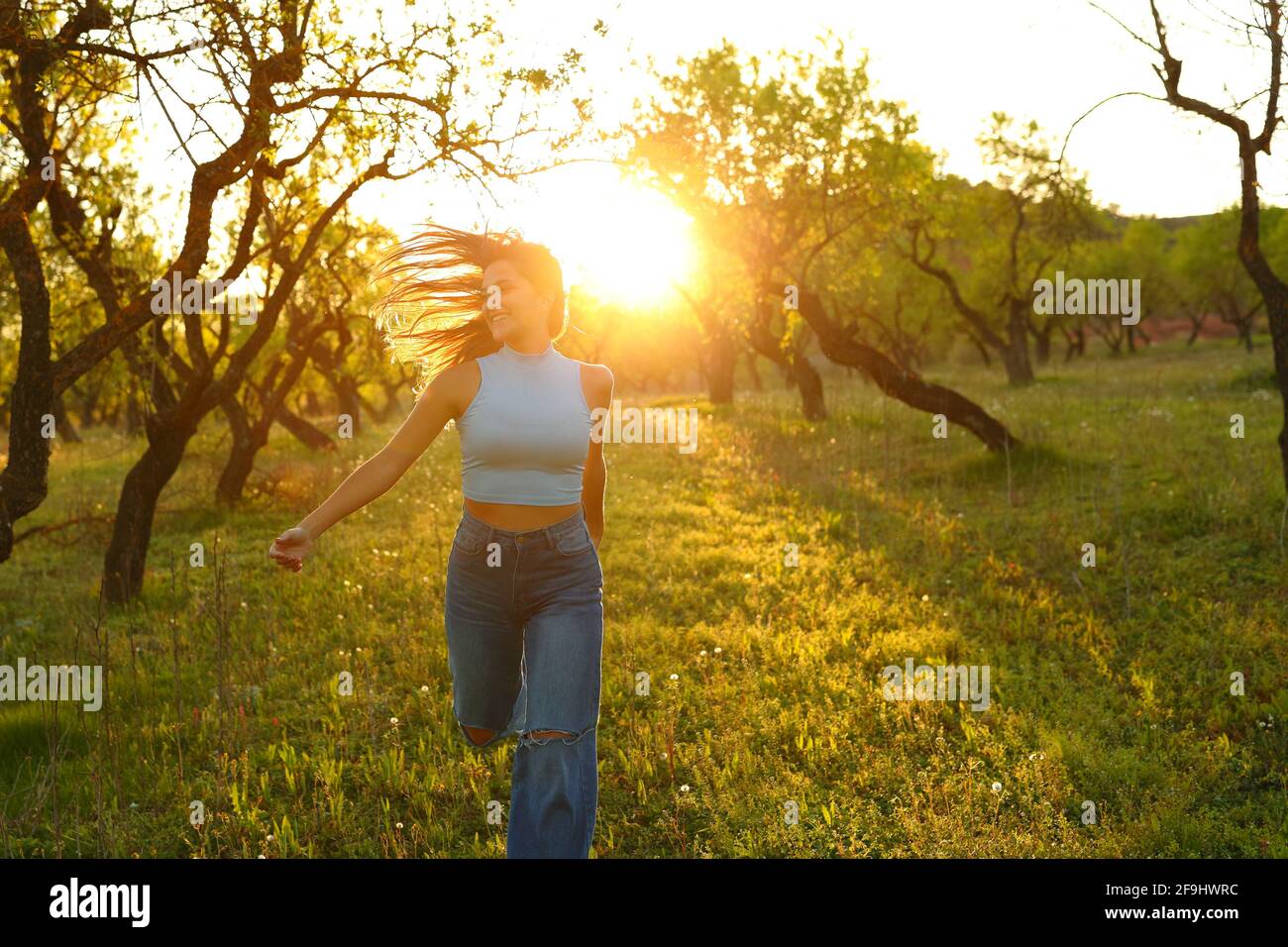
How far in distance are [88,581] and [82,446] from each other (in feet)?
76.9

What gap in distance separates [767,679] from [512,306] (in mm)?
4236

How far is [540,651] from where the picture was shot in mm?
4016

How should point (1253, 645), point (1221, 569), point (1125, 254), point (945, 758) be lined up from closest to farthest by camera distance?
point (945, 758)
point (1253, 645)
point (1221, 569)
point (1125, 254)

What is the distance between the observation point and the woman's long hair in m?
4.51

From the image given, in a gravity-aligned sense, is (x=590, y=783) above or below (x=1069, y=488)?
below

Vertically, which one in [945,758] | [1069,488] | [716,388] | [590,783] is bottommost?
[945,758]

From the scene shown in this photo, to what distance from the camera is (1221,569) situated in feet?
31.3

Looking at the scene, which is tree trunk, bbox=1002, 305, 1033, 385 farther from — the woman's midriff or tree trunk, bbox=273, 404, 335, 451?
the woman's midriff

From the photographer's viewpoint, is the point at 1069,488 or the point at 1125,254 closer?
the point at 1069,488

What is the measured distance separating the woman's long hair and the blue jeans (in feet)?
3.29

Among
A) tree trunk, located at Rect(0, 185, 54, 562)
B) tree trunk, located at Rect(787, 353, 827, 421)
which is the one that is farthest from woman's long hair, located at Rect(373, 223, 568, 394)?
tree trunk, located at Rect(787, 353, 827, 421)
